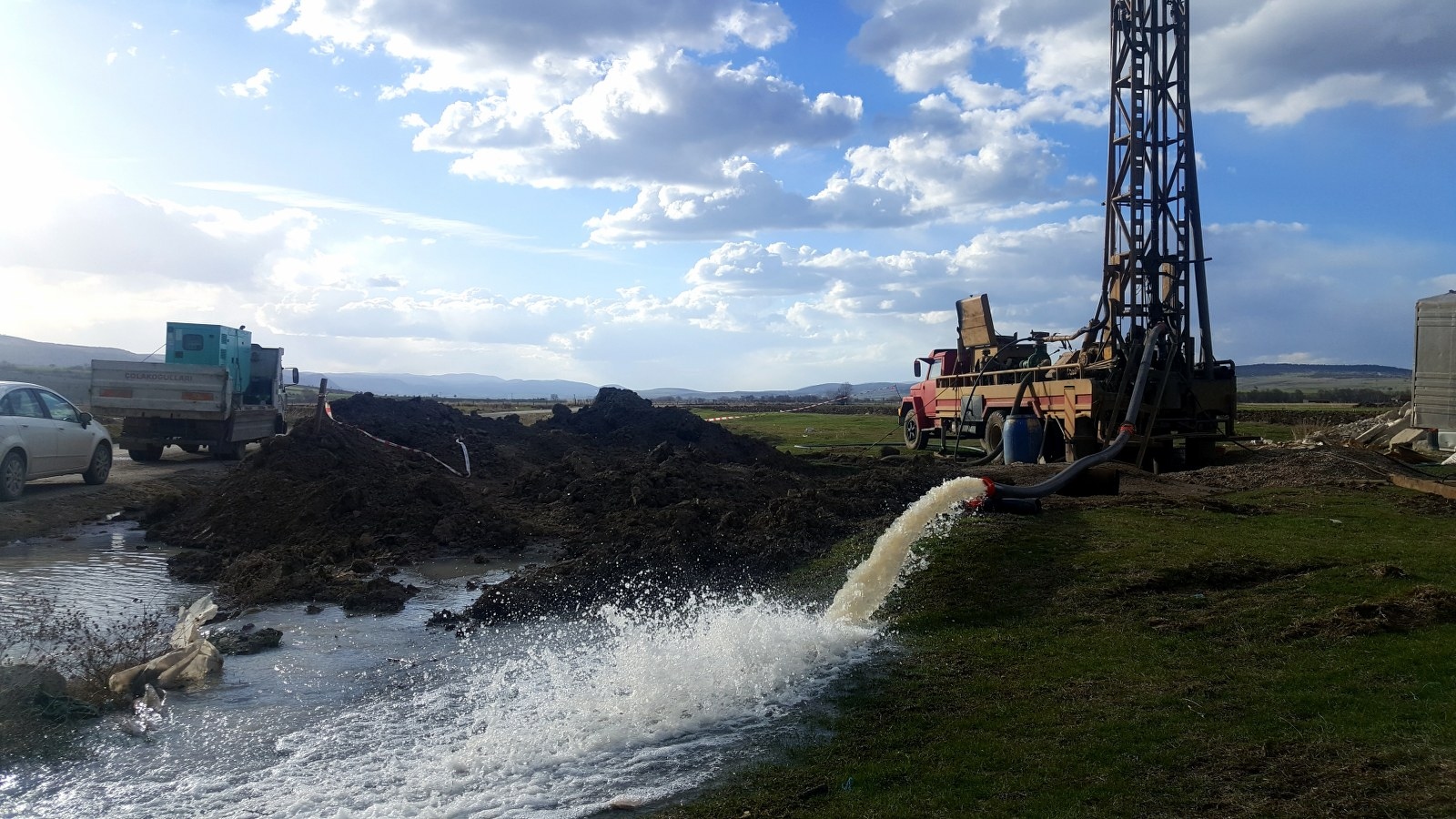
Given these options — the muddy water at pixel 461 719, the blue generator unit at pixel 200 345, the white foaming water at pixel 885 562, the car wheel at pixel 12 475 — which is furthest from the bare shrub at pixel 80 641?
the blue generator unit at pixel 200 345

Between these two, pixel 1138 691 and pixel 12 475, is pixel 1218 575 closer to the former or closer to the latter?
pixel 1138 691

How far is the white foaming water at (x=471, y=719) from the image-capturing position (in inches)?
204

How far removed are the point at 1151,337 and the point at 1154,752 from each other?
47.7 feet

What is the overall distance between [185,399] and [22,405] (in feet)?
18.7

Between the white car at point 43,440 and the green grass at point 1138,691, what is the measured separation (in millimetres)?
11765

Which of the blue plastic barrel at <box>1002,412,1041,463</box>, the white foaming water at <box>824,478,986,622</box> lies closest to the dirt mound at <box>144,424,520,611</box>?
the white foaming water at <box>824,478,986,622</box>

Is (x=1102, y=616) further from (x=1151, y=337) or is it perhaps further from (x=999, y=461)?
(x=999, y=461)

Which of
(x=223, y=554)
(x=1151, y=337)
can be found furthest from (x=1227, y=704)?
(x=1151, y=337)

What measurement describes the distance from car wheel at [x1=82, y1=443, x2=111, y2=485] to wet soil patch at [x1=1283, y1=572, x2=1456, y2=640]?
17281 millimetres

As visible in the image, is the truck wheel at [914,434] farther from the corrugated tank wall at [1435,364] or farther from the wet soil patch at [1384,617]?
the wet soil patch at [1384,617]

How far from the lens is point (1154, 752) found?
509 centimetres

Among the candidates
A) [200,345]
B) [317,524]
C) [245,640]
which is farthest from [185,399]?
[245,640]

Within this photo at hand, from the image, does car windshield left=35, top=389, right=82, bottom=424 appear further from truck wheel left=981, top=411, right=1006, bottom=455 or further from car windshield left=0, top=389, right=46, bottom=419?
truck wheel left=981, top=411, right=1006, bottom=455

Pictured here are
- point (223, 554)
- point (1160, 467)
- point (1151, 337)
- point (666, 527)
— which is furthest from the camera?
point (1160, 467)
